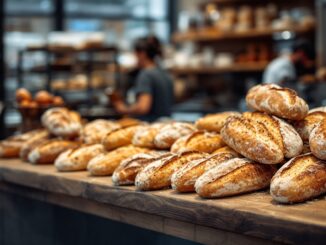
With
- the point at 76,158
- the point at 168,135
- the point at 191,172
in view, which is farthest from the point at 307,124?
the point at 76,158

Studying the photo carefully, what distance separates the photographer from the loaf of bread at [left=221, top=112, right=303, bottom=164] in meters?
1.69

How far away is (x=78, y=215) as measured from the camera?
8.80ft

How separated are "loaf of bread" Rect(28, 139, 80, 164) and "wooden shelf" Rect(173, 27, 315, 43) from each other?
15.2ft

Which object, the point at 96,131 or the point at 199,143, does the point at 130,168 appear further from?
the point at 96,131

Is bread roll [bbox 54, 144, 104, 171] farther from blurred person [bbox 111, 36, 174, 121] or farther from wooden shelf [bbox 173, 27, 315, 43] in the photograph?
wooden shelf [bbox 173, 27, 315, 43]

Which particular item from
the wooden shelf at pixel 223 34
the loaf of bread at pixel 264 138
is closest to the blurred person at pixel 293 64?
the wooden shelf at pixel 223 34

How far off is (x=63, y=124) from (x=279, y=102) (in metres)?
1.17

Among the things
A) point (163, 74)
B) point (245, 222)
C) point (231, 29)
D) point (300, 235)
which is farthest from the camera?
point (231, 29)

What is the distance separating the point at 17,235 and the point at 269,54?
4.96 metres

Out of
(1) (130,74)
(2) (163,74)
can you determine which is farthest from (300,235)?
(1) (130,74)

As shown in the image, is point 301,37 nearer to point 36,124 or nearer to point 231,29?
point 231,29

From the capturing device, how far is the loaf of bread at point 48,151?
2.54m

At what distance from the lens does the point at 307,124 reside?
184cm

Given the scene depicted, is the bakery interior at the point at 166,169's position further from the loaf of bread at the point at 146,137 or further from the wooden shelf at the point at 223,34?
the wooden shelf at the point at 223,34
